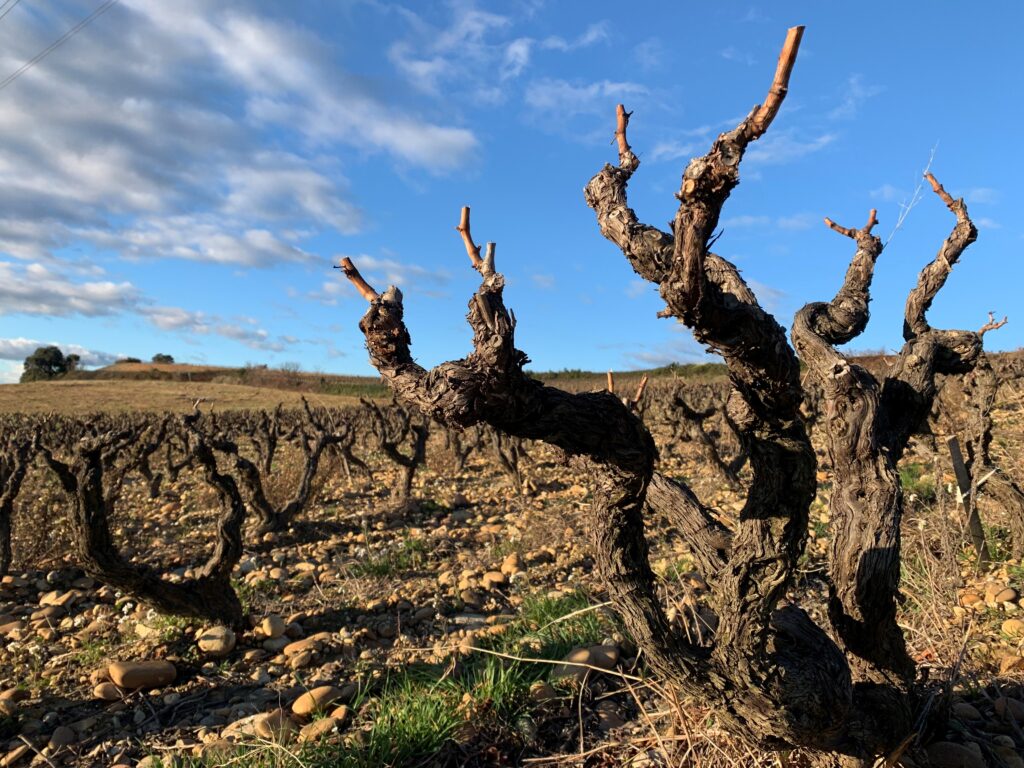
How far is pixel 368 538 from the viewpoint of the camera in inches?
371

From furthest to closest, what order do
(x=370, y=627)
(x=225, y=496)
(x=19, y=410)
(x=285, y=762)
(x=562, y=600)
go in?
1. (x=19, y=410)
2. (x=225, y=496)
3. (x=370, y=627)
4. (x=562, y=600)
5. (x=285, y=762)

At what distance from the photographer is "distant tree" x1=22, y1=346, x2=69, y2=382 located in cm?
A: 5894

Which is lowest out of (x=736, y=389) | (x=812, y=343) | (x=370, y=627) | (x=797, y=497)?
(x=370, y=627)

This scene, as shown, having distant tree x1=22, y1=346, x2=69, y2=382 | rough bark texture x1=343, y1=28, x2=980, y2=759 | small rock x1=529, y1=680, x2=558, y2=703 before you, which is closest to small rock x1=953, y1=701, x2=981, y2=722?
rough bark texture x1=343, y1=28, x2=980, y2=759

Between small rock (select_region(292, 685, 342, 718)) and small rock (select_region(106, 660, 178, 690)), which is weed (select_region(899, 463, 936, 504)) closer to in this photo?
small rock (select_region(292, 685, 342, 718))

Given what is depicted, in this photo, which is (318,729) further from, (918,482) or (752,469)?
(918,482)

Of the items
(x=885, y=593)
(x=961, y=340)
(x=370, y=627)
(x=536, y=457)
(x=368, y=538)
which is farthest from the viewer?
(x=536, y=457)

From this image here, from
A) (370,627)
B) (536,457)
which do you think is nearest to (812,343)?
(370,627)

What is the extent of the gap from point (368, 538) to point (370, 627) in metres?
3.16

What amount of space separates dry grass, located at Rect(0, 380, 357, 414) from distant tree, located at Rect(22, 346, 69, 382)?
9.08 meters

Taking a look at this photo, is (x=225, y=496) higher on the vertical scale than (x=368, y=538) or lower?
higher

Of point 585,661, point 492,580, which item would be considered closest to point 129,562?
point 492,580

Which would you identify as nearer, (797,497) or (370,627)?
(797,497)

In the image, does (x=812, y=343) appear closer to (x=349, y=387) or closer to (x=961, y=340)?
(x=961, y=340)
